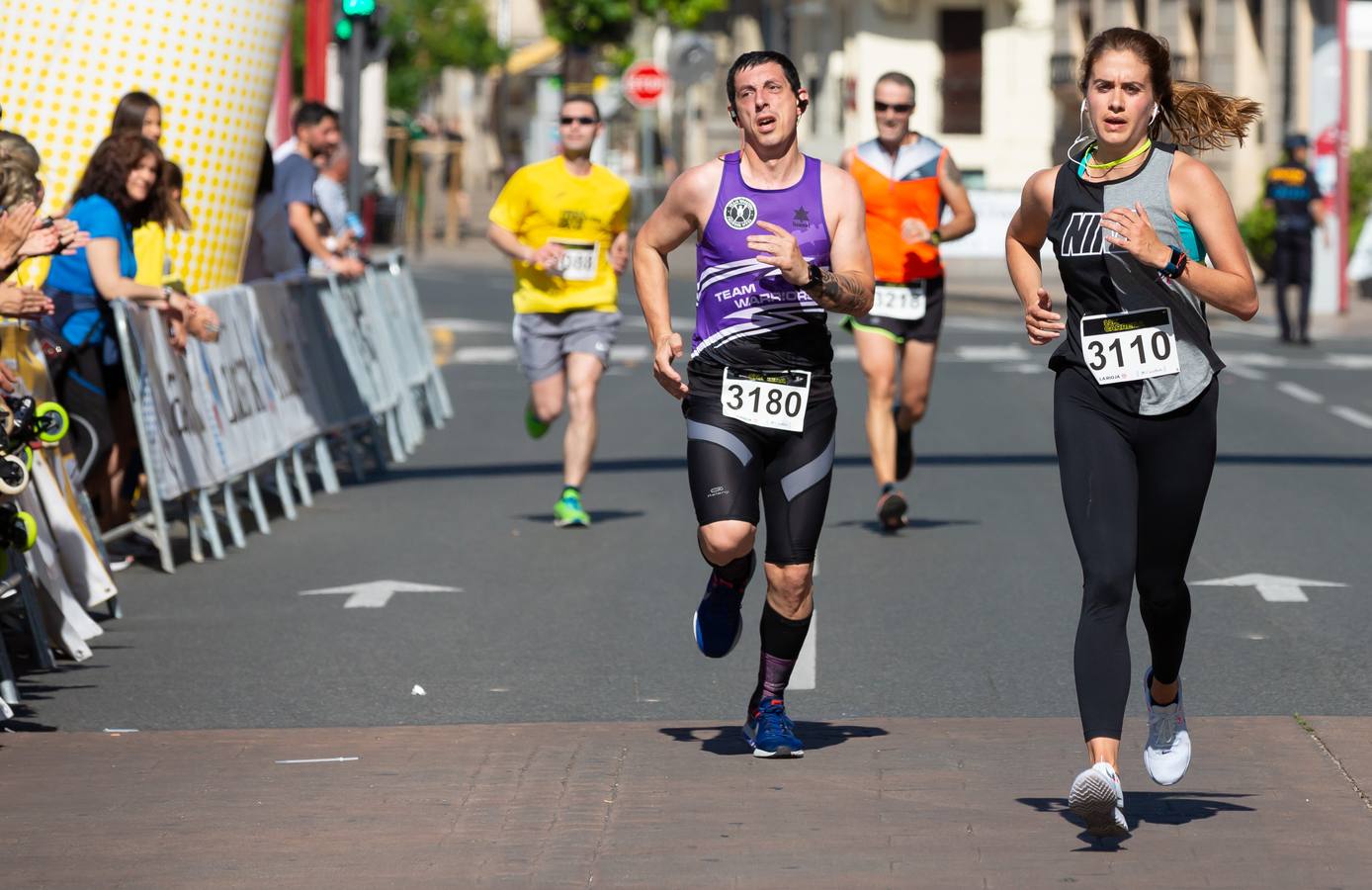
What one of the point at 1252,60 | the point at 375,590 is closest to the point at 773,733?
the point at 375,590

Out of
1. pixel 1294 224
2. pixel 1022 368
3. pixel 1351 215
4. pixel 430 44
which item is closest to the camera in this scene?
pixel 1022 368

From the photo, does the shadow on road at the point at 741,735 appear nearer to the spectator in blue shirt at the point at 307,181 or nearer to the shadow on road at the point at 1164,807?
the shadow on road at the point at 1164,807

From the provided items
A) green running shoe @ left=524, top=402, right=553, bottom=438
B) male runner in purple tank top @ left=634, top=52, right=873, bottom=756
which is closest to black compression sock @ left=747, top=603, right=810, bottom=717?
male runner in purple tank top @ left=634, top=52, right=873, bottom=756

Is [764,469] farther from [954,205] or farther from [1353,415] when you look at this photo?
[1353,415]

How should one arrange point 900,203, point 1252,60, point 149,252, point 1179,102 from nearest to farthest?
point 1179,102
point 149,252
point 900,203
point 1252,60

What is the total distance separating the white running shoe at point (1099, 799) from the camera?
578 centimetres

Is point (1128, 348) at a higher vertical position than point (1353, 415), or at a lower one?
higher

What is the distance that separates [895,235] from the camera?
468 inches

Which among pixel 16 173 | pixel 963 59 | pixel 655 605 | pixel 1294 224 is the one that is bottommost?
pixel 1294 224

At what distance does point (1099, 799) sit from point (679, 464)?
1008cm

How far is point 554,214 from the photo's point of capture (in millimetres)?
12516

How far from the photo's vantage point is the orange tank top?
39.0ft

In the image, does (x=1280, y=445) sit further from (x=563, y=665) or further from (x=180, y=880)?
(x=180, y=880)

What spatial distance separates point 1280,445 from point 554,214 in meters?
5.91
